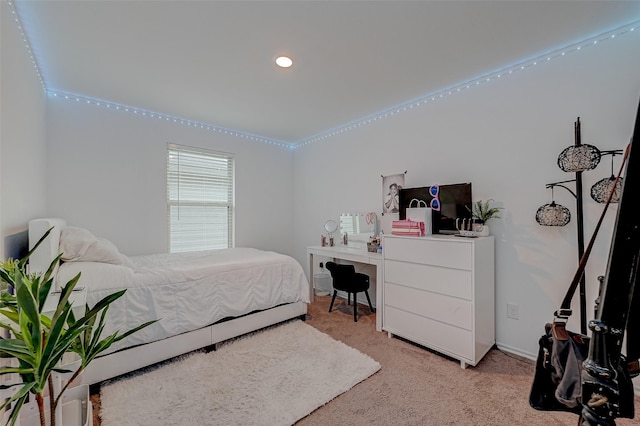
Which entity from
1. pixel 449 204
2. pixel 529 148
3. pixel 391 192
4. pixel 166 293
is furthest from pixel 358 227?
pixel 166 293

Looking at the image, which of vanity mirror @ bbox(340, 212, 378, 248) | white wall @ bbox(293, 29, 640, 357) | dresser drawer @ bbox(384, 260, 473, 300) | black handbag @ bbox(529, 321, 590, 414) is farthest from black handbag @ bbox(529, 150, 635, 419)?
vanity mirror @ bbox(340, 212, 378, 248)

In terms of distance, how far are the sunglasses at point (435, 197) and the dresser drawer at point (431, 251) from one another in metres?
0.49

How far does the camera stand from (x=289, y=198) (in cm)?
471

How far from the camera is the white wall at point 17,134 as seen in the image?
59.0 inches

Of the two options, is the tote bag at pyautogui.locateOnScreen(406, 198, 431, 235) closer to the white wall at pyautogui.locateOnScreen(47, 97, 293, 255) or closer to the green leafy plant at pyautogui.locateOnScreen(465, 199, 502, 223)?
the green leafy plant at pyautogui.locateOnScreen(465, 199, 502, 223)

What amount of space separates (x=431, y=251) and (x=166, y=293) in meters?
2.22

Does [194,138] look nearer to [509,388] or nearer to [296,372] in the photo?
[296,372]

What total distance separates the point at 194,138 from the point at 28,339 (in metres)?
3.30

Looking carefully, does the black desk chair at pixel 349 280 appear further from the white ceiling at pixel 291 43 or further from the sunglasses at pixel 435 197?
the white ceiling at pixel 291 43

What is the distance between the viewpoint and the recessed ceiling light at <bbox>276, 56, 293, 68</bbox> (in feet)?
7.11

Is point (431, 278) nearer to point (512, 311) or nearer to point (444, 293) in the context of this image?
point (444, 293)

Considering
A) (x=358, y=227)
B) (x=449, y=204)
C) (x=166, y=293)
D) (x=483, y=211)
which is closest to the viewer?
(x=166, y=293)

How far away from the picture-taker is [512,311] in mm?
2330

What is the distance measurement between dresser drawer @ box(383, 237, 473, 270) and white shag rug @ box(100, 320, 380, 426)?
3.08ft
